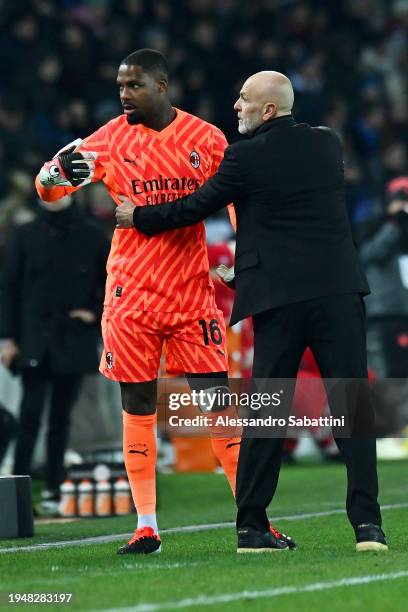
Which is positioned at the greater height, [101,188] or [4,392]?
[101,188]

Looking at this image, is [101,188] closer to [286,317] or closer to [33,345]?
[33,345]

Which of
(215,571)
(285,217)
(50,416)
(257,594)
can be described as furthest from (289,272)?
(50,416)

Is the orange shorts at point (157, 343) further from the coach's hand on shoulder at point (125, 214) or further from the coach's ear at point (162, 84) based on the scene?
the coach's ear at point (162, 84)

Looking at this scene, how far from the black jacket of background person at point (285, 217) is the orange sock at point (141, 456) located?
71 centimetres

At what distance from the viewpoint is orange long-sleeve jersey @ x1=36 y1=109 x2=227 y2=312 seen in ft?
22.3

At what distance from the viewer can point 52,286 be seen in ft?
32.4

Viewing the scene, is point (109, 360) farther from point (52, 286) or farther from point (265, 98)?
point (52, 286)

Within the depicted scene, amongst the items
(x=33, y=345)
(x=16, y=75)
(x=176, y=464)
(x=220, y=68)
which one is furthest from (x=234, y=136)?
(x=33, y=345)

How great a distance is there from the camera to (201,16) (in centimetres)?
1848

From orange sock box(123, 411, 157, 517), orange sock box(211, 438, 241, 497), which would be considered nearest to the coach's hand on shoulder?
orange sock box(123, 411, 157, 517)

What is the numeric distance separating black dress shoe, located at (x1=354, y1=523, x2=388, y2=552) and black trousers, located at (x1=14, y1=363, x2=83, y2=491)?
3.81 meters

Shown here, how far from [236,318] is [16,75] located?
9986 millimetres

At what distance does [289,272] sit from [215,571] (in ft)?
4.15

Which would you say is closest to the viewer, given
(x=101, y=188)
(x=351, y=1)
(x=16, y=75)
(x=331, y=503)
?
(x=331, y=503)
